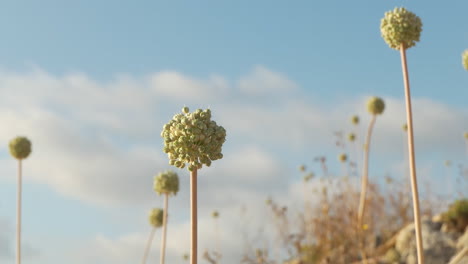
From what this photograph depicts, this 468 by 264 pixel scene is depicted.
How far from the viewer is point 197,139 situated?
3.27m

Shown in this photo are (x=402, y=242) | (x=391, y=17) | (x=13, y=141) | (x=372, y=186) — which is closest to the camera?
(x=391, y=17)

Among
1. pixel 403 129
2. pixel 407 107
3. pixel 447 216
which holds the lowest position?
pixel 447 216

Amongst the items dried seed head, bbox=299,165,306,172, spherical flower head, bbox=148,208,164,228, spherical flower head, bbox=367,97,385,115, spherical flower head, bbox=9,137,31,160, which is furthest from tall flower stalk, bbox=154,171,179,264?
dried seed head, bbox=299,165,306,172

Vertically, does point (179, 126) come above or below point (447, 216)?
above

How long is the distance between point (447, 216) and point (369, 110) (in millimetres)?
3363

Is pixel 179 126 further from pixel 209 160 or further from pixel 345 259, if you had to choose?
pixel 345 259

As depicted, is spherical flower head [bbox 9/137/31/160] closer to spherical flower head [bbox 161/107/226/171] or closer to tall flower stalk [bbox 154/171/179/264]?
tall flower stalk [bbox 154/171/179/264]

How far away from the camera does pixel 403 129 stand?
12320 millimetres

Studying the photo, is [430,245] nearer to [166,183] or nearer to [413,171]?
[166,183]

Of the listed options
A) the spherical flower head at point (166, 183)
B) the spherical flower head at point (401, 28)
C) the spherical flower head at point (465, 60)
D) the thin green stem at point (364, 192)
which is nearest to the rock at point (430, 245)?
the thin green stem at point (364, 192)

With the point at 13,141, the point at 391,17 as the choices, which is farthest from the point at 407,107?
the point at 13,141

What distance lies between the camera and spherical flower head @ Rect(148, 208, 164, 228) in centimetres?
761

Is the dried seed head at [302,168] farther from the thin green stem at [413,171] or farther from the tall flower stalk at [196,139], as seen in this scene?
the tall flower stalk at [196,139]

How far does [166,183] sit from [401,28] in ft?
10.2
